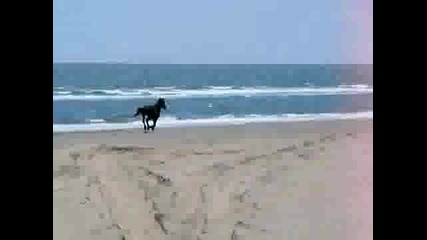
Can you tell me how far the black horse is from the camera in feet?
4.39

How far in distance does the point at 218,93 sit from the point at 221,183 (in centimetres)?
23

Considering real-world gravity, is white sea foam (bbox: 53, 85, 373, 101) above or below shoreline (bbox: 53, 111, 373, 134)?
above

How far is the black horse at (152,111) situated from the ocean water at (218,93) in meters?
0.01

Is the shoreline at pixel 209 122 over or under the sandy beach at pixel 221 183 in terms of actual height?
over

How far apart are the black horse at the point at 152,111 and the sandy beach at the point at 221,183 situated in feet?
0.12

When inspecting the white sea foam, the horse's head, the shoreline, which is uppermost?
the white sea foam

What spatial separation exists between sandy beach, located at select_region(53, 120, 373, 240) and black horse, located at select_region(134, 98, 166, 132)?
0.04 metres

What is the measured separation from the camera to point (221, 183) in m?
1.40

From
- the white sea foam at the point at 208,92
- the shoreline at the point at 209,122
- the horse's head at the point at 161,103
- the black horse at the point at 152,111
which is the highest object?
the white sea foam at the point at 208,92

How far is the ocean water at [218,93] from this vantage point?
1342mm

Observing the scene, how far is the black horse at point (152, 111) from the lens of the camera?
1.34 metres

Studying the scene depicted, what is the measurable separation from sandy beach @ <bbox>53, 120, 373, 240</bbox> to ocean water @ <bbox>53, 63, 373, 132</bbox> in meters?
0.03
